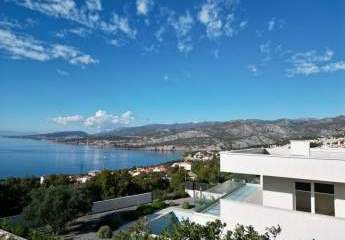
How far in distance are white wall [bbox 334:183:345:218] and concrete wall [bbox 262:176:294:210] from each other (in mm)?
1243

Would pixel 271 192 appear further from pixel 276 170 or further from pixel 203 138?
pixel 203 138

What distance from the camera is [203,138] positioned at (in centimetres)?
16850

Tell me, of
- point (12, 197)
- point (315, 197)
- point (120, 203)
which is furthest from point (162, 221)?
point (315, 197)

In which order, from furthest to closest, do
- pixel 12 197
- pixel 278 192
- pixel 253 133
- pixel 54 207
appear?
pixel 253 133, pixel 12 197, pixel 54 207, pixel 278 192

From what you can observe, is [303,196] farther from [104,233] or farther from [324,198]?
[104,233]

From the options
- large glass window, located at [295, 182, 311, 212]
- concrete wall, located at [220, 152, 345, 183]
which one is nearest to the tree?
→ concrete wall, located at [220, 152, 345, 183]

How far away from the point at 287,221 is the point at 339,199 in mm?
1680

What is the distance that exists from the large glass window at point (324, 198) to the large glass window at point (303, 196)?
23 cm

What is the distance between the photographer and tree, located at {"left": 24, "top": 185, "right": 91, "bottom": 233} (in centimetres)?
1669

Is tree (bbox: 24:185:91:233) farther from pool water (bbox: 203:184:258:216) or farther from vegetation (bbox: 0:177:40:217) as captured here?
pool water (bbox: 203:184:258:216)

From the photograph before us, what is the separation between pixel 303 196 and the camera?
9.97 meters

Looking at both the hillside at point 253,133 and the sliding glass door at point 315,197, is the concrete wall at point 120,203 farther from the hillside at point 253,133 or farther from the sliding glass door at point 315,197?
the hillside at point 253,133

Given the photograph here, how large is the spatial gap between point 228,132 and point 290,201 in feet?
493

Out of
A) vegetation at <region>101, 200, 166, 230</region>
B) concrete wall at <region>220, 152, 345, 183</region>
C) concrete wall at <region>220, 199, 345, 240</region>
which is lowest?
vegetation at <region>101, 200, 166, 230</region>
